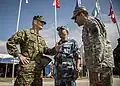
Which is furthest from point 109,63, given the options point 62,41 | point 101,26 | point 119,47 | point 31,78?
point 119,47

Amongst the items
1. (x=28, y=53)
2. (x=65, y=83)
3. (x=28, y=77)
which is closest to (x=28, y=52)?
(x=28, y=53)

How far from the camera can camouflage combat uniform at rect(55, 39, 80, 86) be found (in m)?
1.41

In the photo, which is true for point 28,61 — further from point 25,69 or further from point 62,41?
point 62,41

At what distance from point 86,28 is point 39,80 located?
17.4 inches

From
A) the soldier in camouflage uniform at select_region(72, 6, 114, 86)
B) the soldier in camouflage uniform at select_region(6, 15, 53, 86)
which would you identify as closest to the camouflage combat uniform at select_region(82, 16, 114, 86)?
the soldier in camouflage uniform at select_region(72, 6, 114, 86)

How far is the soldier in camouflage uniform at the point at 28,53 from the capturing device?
1.34 meters

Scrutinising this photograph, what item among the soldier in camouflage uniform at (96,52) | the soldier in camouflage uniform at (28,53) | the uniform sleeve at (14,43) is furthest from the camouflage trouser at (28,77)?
the soldier in camouflage uniform at (96,52)

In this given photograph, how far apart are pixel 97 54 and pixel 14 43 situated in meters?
0.51

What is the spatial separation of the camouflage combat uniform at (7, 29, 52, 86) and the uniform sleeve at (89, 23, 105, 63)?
356 millimetres

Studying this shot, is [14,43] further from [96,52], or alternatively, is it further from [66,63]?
[96,52]

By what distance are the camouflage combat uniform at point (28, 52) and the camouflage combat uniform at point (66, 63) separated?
12cm

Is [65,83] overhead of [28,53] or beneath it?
beneath

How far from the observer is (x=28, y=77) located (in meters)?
1.35

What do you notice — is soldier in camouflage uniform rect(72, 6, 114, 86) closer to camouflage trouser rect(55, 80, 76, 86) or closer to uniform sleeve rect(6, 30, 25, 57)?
camouflage trouser rect(55, 80, 76, 86)
